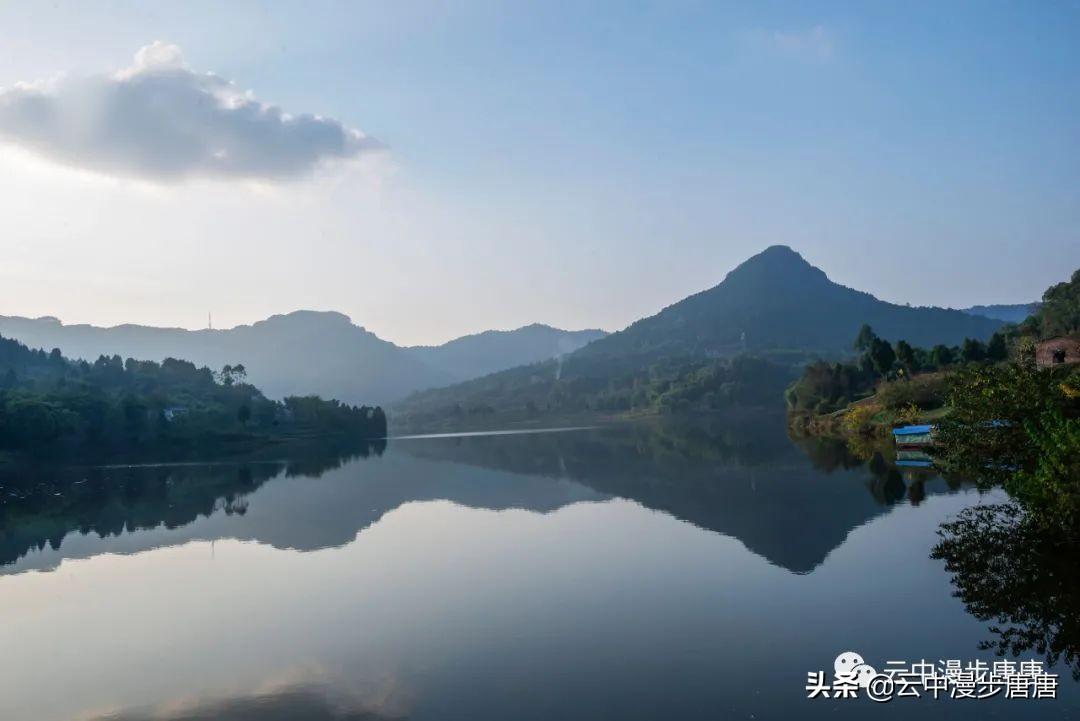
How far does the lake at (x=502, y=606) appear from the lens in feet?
54.0

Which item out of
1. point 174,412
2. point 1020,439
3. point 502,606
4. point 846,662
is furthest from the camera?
point 174,412

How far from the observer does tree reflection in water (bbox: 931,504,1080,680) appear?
17891mm

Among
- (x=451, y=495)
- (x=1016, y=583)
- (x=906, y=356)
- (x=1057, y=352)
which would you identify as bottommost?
(x=451, y=495)

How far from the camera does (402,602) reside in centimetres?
2484

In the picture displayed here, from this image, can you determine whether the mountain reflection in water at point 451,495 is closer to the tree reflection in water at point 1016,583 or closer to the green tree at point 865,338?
the tree reflection in water at point 1016,583

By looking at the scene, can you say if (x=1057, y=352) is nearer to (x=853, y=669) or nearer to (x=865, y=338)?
A: (x=865, y=338)

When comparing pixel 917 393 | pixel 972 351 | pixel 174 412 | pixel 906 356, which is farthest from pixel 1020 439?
pixel 174 412

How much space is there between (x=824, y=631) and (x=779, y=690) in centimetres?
446

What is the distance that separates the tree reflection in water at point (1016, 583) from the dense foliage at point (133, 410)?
112824mm

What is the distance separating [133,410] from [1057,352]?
128m

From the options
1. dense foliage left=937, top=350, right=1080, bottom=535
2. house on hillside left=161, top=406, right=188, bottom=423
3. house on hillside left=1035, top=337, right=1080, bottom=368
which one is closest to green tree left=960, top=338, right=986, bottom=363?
house on hillside left=1035, top=337, right=1080, bottom=368

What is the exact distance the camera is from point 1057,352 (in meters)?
77.1

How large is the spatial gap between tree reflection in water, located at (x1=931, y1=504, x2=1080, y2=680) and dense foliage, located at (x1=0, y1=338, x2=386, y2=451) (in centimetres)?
11282

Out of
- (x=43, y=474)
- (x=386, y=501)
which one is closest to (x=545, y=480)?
(x=386, y=501)
